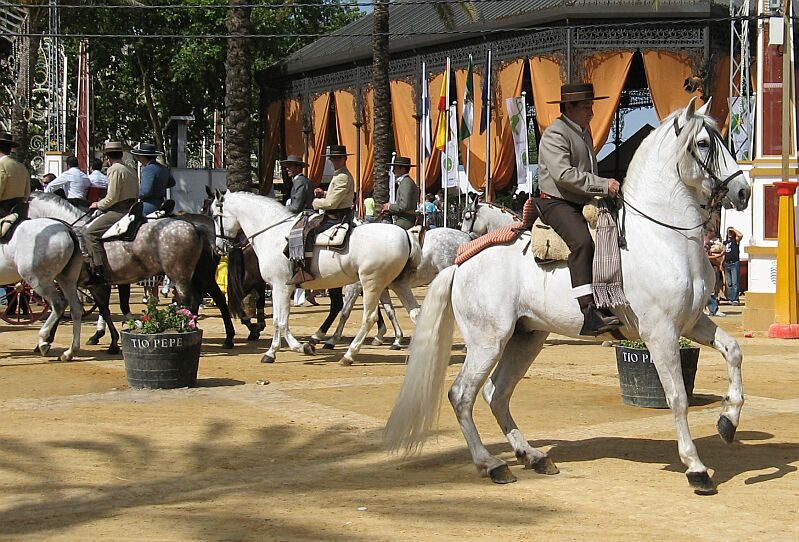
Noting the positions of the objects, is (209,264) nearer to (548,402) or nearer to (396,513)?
(548,402)

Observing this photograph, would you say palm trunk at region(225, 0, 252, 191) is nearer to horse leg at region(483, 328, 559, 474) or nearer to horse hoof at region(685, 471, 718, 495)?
horse leg at region(483, 328, 559, 474)

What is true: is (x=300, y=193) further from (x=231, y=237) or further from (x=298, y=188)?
(x=231, y=237)

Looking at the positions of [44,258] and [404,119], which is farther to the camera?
[404,119]

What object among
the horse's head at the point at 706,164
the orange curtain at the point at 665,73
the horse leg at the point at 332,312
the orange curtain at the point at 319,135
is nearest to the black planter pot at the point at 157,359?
the horse leg at the point at 332,312

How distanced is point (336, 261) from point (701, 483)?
25.9 feet

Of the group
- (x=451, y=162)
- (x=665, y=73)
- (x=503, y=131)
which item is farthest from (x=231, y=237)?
(x=665, y=73)

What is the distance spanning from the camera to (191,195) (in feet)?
116

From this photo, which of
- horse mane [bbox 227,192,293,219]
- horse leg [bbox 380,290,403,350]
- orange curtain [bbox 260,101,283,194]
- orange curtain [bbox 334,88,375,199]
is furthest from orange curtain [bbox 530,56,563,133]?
horse mane [bbox 227,192,293,219]

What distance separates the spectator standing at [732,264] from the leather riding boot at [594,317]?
18420 millimetres

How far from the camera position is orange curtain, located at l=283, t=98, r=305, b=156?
42344mm

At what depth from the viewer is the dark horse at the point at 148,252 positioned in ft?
49.3

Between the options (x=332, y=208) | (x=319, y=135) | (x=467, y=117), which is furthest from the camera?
(x=319, y=135)

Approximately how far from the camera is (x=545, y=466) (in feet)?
25.0

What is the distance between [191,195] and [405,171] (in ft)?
65.6
